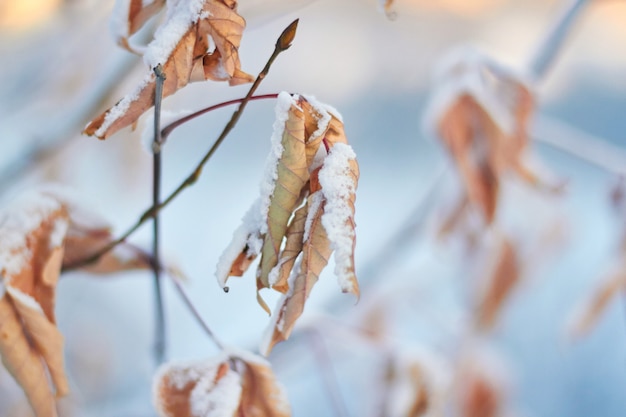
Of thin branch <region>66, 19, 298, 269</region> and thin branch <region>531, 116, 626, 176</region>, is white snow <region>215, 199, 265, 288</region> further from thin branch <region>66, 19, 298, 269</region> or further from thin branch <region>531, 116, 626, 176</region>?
thin branch <region>531, 116, 626, 176</region>

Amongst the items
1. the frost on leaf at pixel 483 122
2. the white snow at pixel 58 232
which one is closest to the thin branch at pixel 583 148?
the frost on leaf at pixel 483 122

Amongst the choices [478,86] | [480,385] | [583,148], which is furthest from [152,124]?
[480,385]

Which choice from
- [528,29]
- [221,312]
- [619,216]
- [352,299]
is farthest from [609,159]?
[528,29]

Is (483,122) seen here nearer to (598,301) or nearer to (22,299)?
(598,301)

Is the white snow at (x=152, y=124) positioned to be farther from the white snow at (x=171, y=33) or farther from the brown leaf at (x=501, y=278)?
the brown leaf at (x=501, y=278)

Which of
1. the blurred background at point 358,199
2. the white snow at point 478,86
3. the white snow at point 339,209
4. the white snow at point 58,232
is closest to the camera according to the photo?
the white snow at point 339,209

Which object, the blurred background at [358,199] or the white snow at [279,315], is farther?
the blurred background at [358,199]
